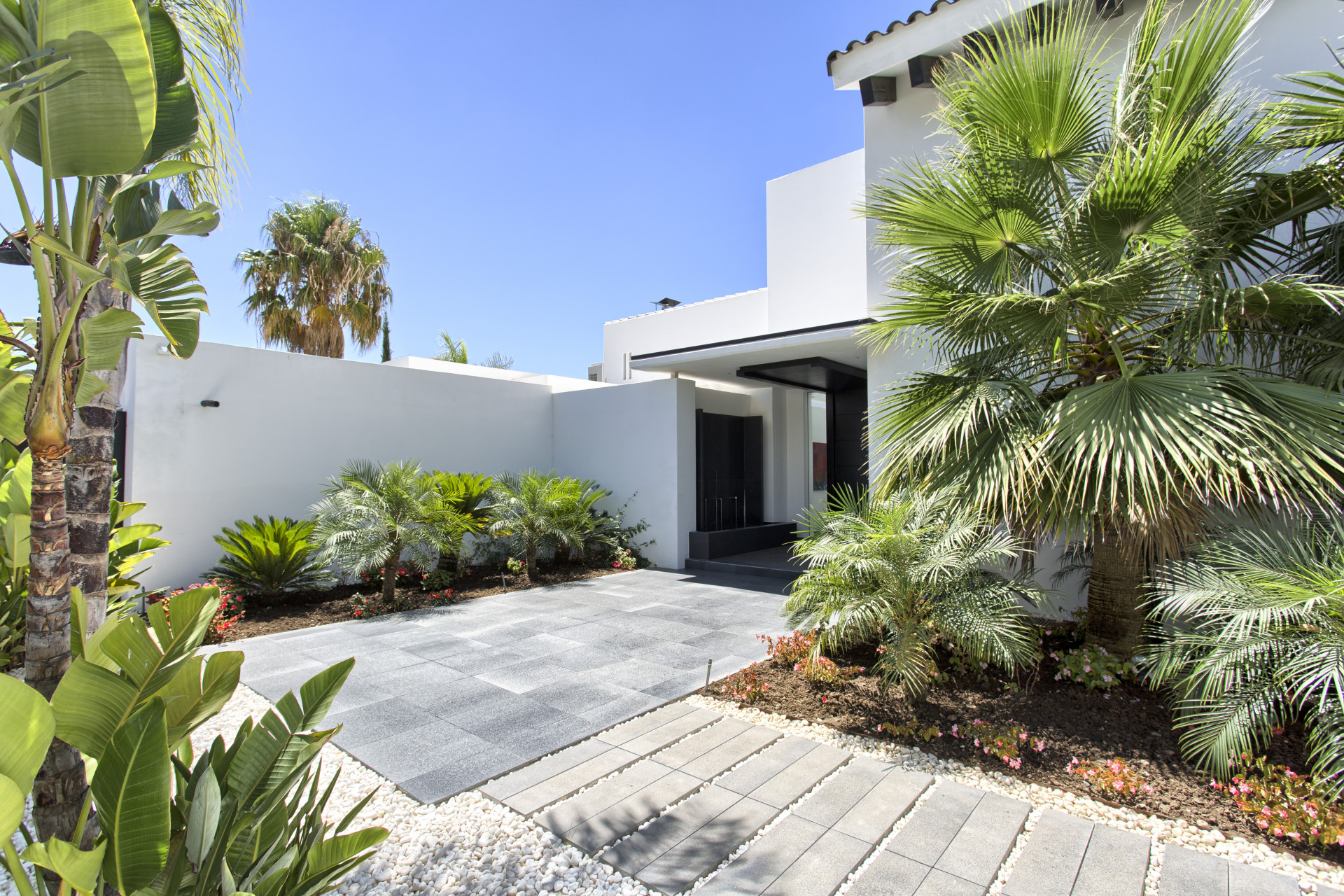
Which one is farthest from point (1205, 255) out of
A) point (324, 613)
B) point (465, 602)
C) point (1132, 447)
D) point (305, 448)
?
point (305, 448)

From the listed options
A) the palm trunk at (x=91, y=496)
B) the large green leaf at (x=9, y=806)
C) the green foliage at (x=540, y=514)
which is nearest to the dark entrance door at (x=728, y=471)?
the green foliage at (x=540, y=514)

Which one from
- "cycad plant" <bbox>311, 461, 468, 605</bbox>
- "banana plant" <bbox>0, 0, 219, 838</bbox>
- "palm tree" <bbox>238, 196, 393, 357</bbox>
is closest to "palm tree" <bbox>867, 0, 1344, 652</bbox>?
"banana plant" <bbox>0, 0, 219, 838</bbox>

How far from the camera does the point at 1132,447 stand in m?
3.67

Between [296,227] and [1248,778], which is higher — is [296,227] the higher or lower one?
the higher one

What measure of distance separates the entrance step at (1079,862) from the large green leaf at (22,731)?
3272mm

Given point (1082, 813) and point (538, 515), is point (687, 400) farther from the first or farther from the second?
point (1082, 813)

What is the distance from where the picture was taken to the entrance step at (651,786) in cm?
312

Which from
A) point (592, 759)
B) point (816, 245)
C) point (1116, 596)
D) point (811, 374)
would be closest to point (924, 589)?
point (1116, 596)

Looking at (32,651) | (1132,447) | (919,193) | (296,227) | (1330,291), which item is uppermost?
(296,227)

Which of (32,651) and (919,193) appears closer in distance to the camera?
(32,651)

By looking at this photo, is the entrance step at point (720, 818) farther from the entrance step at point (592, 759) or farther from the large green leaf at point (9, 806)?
the large green leaf at point (9, 806)

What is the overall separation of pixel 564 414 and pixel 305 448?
4686 millimetres

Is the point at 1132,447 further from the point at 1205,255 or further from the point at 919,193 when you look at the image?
the point at 919,193

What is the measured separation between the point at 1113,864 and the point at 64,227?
14.5 feet
